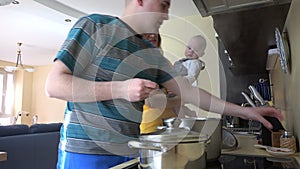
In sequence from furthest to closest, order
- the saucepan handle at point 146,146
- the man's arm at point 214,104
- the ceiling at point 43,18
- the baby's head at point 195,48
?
the ceiling at point 43,18 < the baby's head at point 195,48 < the man's arm at point 214,104 < the saucepan handle at point 146,146

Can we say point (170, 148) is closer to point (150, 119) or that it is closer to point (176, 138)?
point (176, 138)

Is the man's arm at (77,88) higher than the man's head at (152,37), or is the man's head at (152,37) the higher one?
the man's head at (152,37)

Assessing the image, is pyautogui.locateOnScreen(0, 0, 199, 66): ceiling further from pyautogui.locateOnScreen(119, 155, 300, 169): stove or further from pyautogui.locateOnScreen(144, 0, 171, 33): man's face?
pyautogui.locateOnScreen(119, 155, 300, 169): stove

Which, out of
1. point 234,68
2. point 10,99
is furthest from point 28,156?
point 10,99

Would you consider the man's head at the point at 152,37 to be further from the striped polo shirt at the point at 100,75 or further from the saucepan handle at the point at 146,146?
the saucepan handle at the point at 146,146

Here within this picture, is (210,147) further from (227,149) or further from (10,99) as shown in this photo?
(10,99)

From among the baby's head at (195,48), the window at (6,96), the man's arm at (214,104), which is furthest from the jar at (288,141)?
the window at (6,96)

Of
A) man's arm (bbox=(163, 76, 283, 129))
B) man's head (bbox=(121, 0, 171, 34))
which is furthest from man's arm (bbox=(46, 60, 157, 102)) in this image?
man's arm (bbox=(163, 76, 283, 129))

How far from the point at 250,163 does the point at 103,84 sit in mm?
520

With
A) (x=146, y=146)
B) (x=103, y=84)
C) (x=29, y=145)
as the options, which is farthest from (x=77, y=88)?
(x=29, y=145)

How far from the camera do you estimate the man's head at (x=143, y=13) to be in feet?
2.53

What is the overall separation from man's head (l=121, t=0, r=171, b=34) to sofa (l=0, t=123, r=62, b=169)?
2.02 meters

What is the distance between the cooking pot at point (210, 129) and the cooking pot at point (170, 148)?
0.50ft

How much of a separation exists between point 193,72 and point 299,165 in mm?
1593
